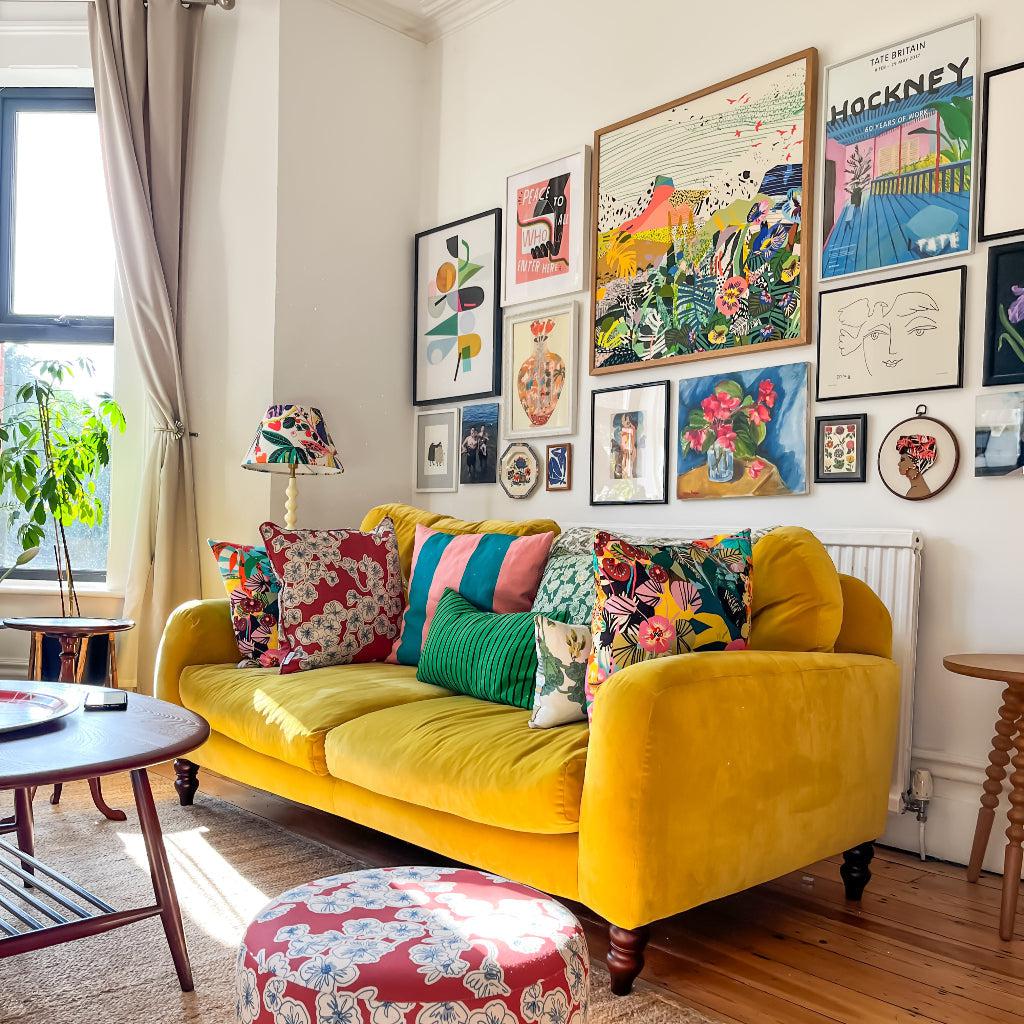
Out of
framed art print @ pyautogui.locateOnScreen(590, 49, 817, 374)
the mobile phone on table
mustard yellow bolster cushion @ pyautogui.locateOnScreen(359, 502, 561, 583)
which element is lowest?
the mobile phone on table

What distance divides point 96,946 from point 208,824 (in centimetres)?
89

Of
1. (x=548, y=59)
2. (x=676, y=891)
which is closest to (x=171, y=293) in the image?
(x=548, y=59)

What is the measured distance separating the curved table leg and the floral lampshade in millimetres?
1963

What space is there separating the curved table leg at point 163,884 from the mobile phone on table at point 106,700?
182 millimetres

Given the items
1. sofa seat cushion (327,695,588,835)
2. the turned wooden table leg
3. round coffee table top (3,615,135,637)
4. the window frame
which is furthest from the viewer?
the window frame

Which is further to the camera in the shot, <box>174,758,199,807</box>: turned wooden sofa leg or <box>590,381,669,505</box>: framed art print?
<box>590,381,669,505</box>: framed art print

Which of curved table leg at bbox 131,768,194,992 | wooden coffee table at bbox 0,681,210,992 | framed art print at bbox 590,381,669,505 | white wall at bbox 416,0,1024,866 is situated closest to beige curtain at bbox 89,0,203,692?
white wall at bbox 416,0,1024,866

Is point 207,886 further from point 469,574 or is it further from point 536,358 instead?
point 536,358

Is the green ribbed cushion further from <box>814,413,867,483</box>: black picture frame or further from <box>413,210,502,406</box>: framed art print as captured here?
<box>413,210,502,406</box>: framed art print

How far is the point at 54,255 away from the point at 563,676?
146 inches

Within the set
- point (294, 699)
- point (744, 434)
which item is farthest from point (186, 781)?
point (744, 434)

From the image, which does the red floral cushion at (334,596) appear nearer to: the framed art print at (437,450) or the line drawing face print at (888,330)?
the framed art print at (437,450)

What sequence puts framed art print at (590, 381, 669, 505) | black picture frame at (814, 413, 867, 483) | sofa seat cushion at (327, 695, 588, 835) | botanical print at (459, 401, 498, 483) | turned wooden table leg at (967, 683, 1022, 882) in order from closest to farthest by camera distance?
sofa seat cushion at (327, 695, 588, 835) < turned wooden table leg at (967, 683, 1022, 882) < black picture frame at (814, 413, 867, 483) < framed art print at (590, 381, 669, 505) < botanical print at (459, 401, 498, 483)

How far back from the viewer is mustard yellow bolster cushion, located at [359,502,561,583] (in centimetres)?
306
